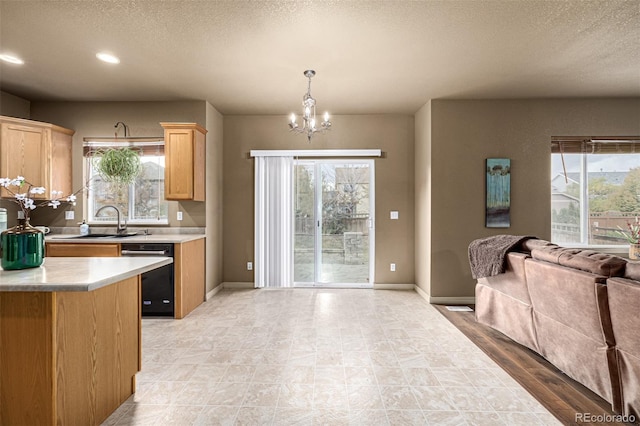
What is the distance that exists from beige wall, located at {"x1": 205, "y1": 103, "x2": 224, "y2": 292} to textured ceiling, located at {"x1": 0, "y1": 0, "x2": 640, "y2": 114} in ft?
1.67

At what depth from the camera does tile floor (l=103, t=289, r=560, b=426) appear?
1.92 meters

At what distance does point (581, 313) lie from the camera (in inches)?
80.7

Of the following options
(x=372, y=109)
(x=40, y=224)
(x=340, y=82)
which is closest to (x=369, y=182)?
(x=372, y=109)

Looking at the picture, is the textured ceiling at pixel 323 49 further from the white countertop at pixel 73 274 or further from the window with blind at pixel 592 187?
the white countertop at pixel 73 274

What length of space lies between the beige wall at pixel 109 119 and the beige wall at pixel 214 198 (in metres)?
0.20

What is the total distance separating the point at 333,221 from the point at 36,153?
3933 millimetres

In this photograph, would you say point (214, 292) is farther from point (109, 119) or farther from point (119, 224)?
point (109, 119)

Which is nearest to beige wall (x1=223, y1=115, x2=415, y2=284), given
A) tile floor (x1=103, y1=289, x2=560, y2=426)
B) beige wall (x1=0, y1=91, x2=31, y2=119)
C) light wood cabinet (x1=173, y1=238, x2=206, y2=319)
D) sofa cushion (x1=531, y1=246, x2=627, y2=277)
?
light wood cabinet (x1=173, y1=238, x2=206, y2=319)

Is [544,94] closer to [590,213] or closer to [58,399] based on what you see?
[590,213]

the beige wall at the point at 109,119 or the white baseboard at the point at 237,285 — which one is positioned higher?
the beige wall at the point at 109,119

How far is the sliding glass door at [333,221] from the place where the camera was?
5.03m

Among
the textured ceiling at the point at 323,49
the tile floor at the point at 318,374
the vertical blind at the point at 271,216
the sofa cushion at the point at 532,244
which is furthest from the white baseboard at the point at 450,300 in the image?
the textured ceiling at the point at 323,49

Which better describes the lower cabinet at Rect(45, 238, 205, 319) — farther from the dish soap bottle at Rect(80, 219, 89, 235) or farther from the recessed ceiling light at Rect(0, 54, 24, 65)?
the recessed ceiling light at Rect(0, 54, 24, 65)

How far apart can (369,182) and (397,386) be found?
3251mm
